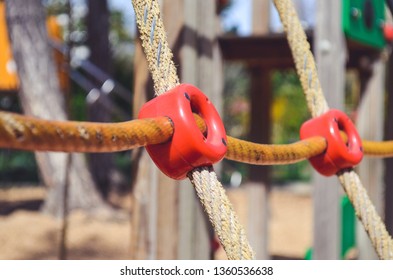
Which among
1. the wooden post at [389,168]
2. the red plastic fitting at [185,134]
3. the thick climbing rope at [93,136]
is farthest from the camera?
the wooden post at [389,168]

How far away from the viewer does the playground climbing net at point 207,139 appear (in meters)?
0.68

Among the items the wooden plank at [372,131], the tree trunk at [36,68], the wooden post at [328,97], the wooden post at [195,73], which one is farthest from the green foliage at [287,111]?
the wooden post at [195,73]

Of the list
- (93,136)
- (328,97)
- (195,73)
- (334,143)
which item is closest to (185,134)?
(93,136)

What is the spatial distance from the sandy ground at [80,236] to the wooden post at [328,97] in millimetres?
1856

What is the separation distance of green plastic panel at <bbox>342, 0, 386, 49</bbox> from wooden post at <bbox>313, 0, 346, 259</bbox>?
153 millimetres

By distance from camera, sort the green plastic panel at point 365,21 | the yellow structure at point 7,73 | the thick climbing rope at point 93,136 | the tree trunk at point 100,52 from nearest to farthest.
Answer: the thick climbing rope at point 93,136 → the green plastic panel at point 365,21 → the yellow structure at point 7,73 → the tree trunk at point 100,52

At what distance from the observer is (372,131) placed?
9.61ft

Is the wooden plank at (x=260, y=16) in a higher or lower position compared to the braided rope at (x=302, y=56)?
higher

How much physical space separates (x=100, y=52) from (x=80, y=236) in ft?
7.36

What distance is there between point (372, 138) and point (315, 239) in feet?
3.55

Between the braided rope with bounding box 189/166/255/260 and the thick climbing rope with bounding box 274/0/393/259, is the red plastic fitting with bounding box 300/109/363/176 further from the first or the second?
the braided rope with bounding box 189/166/255/260

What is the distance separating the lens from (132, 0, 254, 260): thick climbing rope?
0.91 meters

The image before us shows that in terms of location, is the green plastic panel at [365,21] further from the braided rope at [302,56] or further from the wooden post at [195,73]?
the braided rope at [302,56]

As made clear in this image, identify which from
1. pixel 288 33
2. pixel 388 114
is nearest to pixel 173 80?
pixel 288 33
